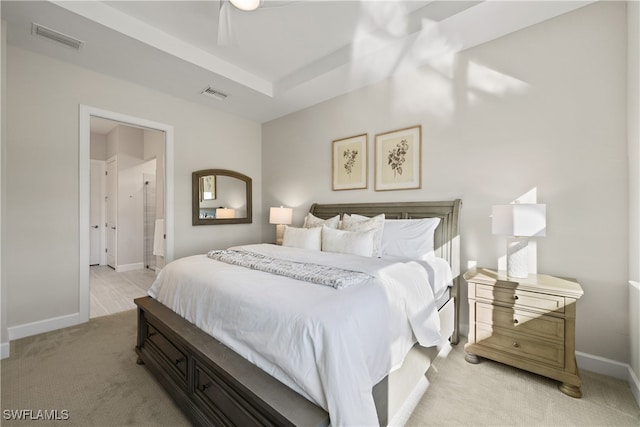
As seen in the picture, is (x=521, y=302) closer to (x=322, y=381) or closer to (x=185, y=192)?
(x=322, y=381)

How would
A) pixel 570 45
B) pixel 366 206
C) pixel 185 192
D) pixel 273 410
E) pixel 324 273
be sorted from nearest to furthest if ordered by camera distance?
pixel 273 410
pixel 324 273
pixel 570 45
pixel 366 206
pixel 185 192

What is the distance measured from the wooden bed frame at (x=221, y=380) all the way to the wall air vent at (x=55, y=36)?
251 centimetres

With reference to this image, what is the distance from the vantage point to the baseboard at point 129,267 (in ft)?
18.4

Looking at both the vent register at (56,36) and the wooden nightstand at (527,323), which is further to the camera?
the vent register at (56,36)

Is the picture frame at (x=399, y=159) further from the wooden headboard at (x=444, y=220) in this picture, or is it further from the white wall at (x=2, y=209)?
the white wall at (x=2, y=209)

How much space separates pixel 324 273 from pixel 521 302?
1513mm

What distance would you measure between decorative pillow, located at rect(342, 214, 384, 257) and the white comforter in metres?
0.68

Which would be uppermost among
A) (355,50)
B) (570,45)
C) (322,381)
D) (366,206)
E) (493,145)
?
(355,50)

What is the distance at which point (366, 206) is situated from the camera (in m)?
3.48

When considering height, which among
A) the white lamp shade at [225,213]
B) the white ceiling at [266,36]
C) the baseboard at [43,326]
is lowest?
the baseboard at [43,326]

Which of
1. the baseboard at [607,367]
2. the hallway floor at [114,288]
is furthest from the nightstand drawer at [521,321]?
the hallway floor at [114,288]

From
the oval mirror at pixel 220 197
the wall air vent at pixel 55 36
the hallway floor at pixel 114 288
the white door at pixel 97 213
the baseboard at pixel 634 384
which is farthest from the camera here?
the white door at pixel 97 213

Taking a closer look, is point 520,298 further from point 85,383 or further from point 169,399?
point 85,383

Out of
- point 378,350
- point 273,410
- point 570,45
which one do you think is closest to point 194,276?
point 273,410
